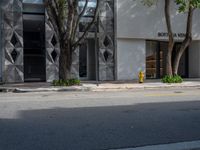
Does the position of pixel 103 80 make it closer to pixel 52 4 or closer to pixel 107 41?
pixel 107 41

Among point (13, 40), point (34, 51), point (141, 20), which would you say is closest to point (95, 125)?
point (13, 40)

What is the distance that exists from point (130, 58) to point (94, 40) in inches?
120

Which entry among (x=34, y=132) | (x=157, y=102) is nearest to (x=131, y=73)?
(x=157, y=102)

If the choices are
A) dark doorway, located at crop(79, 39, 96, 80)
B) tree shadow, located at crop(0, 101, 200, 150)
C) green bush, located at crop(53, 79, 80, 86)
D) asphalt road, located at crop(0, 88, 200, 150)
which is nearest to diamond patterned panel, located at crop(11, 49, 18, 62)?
green bush, located at crop(53, 79, 80, 86)

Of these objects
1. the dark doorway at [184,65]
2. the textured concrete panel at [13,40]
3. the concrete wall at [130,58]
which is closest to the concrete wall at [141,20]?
the concrete wall at [130,58]

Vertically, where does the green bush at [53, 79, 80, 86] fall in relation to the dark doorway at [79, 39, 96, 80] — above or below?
below

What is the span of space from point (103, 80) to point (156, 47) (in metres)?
5.97

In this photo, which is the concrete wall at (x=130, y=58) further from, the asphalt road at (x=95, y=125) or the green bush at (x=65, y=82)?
the asphalt road at (x=95, y=125)

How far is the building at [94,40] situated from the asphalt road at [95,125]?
13952 millimetres

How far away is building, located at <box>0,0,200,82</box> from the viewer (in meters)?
26.1

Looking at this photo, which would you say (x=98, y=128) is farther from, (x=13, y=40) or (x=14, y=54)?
(x=13, y=40)

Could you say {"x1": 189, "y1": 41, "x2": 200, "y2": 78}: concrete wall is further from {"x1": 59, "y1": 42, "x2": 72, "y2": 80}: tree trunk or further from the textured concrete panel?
the textured concrete panel

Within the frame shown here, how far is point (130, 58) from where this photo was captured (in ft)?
95.6

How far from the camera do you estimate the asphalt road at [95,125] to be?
23.3 feet
